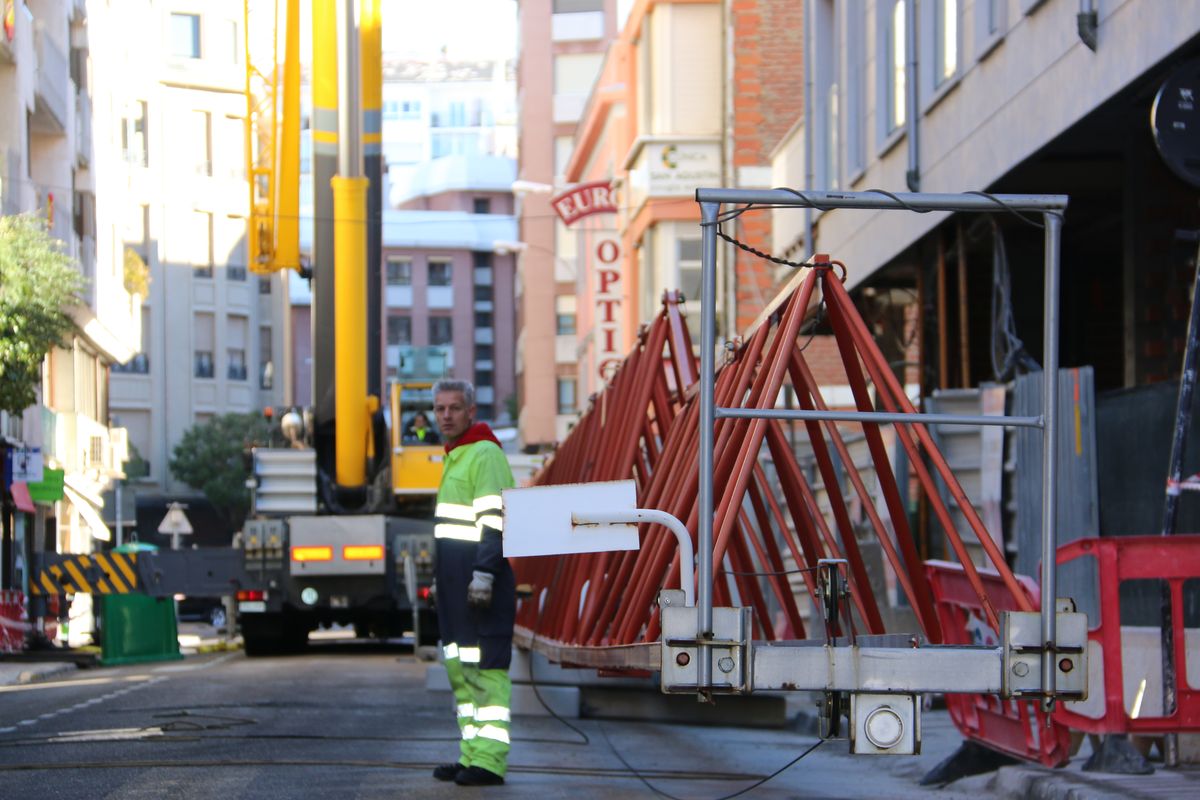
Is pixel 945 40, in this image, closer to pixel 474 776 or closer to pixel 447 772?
pixel 447 772

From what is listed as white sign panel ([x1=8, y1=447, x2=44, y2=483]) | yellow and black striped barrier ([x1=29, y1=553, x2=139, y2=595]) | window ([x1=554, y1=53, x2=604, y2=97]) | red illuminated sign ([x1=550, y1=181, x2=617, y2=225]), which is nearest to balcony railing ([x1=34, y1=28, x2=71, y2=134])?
white sign panel ([x1=8, y1=447, x2=44, y2=483])

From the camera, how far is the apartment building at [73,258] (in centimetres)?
3412

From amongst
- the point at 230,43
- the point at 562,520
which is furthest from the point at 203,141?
the point at 562,520

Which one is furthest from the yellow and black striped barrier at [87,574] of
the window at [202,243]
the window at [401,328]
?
the window at [401,328]

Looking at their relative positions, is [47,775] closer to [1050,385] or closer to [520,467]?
[1050,385]

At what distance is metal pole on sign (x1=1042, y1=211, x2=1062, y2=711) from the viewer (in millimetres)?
6105

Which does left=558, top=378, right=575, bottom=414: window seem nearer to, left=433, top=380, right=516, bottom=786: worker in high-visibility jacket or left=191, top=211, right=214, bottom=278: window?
left=191, top=211, right=214, bottom=278: window

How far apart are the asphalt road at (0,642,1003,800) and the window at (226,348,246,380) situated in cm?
5773

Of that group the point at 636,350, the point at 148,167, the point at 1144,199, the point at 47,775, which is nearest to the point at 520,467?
the point at 1144,199

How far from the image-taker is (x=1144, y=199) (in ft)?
51.4

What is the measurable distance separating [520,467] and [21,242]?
699 centimetres

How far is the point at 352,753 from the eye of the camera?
34.9 ft

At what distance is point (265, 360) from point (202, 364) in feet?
18.7

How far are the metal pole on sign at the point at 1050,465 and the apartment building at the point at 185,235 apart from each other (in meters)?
60.7
